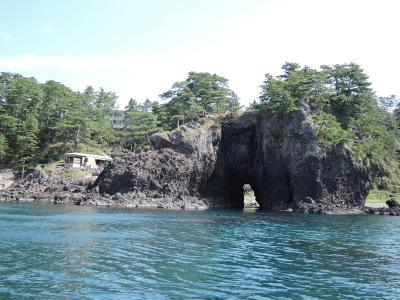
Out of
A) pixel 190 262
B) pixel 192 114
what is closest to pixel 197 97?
pixel 192 114

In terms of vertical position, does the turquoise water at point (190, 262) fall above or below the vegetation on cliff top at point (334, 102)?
below

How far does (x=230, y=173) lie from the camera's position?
7556 centimetres

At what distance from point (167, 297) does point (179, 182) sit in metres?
52.9

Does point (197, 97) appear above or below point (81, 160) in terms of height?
above

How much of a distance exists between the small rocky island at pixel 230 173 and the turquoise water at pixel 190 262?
25.1 meters

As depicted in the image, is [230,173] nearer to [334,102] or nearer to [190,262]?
[334,102]

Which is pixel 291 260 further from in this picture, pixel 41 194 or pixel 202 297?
pixel 41 194

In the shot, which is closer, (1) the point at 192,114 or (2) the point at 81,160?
(1) the point at 192,114

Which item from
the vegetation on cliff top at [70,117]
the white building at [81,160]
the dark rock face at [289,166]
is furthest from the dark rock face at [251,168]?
the white building at [81,160]

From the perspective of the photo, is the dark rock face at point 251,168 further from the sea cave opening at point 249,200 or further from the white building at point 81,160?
the white building at point 81,160

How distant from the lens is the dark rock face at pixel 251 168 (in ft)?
210

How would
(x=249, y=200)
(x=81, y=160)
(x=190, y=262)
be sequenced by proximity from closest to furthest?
(x=190, y=262)
(x=81, y=160)
(x=249, y=200)

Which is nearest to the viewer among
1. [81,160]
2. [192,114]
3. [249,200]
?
[192,114]

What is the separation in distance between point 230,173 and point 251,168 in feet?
12.9
